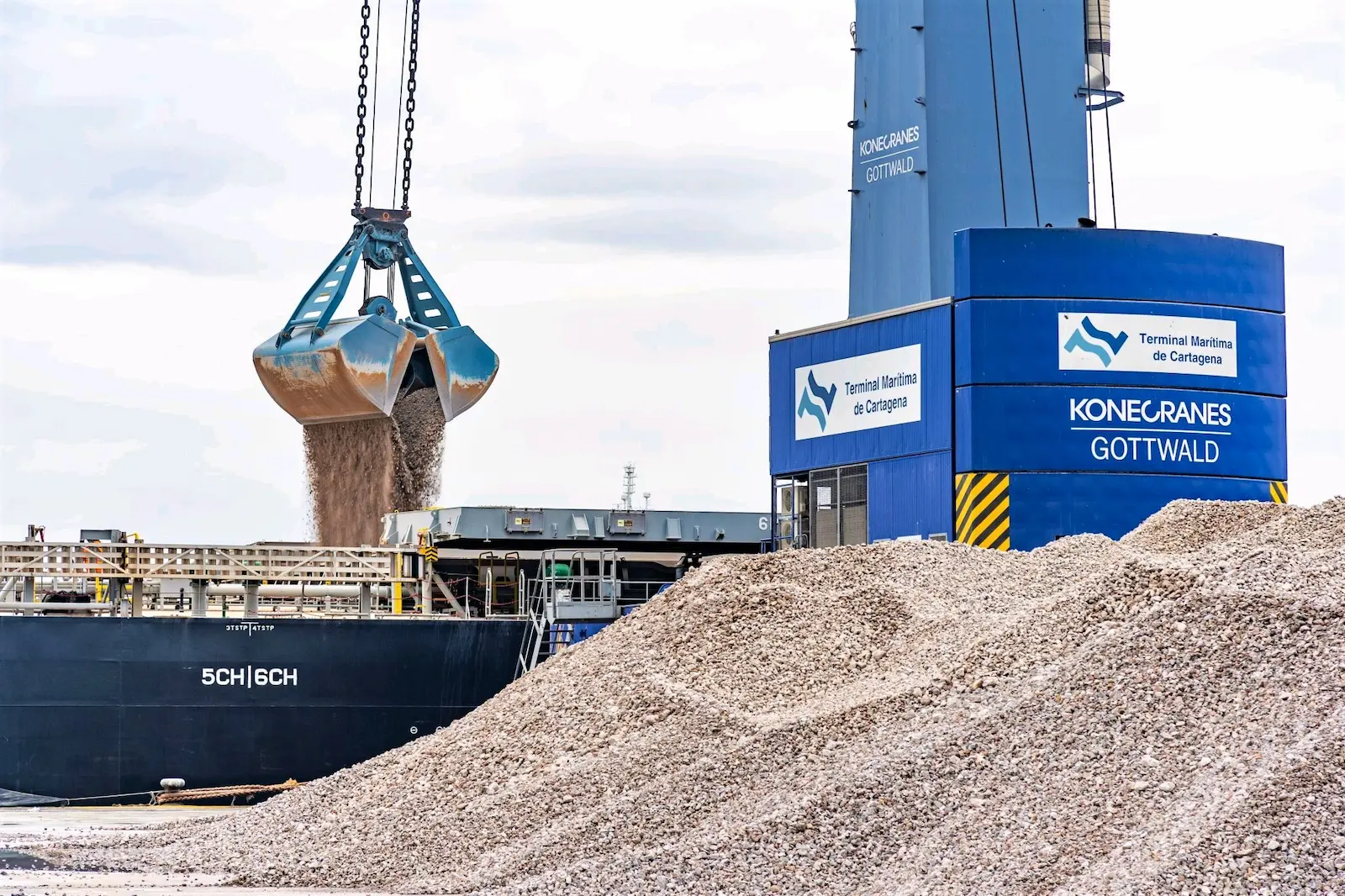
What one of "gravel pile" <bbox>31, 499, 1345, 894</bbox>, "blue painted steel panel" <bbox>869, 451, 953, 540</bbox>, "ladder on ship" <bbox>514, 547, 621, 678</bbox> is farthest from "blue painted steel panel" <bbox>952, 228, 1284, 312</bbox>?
"ladder on ship" <bbox>514, 547, 621, 678</bbox>

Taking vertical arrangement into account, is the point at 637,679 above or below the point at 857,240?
below

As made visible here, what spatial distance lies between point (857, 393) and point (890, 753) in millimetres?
10348

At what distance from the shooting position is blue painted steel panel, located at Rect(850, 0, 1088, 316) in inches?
997

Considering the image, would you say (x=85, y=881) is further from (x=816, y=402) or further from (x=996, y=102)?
(x=996, y=102)

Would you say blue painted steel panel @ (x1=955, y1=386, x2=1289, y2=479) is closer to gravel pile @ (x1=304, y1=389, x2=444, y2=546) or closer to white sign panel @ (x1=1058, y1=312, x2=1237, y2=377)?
white sign panel @ (x1=1058, y1=312, x2=1237, y2=377)

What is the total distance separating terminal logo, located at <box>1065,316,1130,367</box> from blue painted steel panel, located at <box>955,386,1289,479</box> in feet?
1.26

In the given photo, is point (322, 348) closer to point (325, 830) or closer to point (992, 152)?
point (992, 152)

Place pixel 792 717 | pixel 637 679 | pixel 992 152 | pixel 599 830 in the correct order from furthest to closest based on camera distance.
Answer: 1. pixel 992 152
2. pixel 637 679
3. pixel 792 717
4. pixel 599 830

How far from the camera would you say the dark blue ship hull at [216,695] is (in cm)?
1938

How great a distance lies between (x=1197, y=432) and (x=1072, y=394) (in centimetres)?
153

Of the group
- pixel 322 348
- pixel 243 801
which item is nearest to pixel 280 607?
pixel 322 348

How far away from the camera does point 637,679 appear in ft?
50.0

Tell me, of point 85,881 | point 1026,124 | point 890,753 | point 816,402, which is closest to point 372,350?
point 816,402

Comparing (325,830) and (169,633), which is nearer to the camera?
(325,830)
